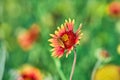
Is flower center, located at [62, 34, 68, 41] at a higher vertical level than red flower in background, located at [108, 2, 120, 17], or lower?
lower

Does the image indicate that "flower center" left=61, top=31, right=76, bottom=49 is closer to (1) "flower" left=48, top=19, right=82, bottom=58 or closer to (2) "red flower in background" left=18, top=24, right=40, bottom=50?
(1) "flower" left=48, top=19, right=82, bottom=58

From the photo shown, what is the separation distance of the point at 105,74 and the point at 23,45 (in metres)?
0.22

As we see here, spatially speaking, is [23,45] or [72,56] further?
[23,45]

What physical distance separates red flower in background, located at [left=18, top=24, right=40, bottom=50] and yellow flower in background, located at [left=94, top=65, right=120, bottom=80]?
186mm

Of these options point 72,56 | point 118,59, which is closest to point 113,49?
point 118,59

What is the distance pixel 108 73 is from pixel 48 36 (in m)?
0.17

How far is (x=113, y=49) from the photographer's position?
3.27 feet

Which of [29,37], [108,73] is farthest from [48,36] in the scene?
[108,73]

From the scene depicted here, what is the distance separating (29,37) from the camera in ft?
3.41

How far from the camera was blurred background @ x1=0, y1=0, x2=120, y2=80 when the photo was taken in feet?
3.21

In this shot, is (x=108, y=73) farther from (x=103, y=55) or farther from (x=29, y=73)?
(x=29, y=73)

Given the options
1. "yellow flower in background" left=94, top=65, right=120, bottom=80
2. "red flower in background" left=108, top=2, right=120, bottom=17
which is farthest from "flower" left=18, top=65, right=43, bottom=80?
"red flower in background" left=108, top=2, right=120, bottom=17

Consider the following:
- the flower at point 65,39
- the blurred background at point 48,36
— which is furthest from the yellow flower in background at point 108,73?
the flower at point 65,39

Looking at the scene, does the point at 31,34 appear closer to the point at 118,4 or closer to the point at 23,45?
the point at 23,45
